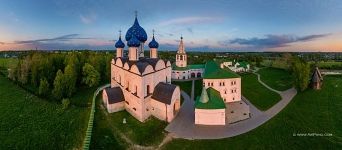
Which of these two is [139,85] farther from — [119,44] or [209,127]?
[119,44]

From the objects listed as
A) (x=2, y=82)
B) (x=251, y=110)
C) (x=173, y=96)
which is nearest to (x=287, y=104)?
(x=251, y=110)

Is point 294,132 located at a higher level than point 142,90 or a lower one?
lower

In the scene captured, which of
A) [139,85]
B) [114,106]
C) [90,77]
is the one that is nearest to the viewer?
[139,85]

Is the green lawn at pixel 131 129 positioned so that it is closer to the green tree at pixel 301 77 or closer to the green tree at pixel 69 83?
the green tree at pixel 69 83

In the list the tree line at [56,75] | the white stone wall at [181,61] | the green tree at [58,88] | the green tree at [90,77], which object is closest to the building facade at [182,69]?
the white stone wall at [181,61]

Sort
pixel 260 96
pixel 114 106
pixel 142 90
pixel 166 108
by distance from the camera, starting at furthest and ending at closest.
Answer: pixel 260 96
pixel 114 106
pixel 142 90
pixel 166 108

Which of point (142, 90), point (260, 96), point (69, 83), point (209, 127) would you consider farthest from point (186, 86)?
point (209, 127)

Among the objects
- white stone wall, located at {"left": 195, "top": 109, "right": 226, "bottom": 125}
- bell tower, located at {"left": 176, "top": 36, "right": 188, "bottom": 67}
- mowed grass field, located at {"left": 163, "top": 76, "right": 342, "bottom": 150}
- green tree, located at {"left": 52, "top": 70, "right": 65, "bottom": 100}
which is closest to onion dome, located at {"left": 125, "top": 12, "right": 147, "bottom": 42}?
green tree, located at {"left": 52, "top": 70, "right": 65, "bottom": 100}

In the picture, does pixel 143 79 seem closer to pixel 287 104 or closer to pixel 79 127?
pixel 79 127
